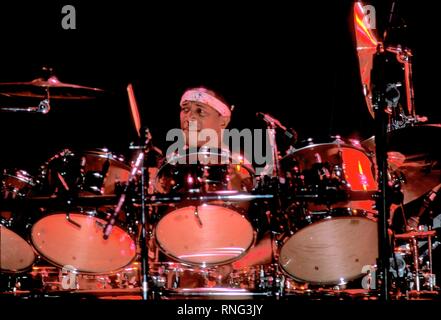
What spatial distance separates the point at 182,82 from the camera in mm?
5359

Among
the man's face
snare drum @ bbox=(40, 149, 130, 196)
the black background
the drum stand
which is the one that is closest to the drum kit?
snare drum @ bbox=(40, 149, 130, 196)

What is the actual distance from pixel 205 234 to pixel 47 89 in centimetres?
156

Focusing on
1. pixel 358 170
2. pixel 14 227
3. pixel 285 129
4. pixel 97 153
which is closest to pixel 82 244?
pixel 14 227

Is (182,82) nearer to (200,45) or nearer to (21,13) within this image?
(200,45)

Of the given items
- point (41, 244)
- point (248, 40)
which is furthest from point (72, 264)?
point (248, 40)

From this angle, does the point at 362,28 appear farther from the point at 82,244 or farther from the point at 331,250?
the point at 82,244

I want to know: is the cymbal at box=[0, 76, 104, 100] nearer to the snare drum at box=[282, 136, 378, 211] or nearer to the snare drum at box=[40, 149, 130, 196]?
the snare drum at box=[40, 149, 130, 196]

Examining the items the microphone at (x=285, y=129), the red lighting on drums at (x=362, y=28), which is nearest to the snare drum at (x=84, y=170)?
the microphone at (x=285, y=129)

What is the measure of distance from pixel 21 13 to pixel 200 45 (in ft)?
6.43

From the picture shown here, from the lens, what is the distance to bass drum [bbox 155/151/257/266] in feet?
9.64

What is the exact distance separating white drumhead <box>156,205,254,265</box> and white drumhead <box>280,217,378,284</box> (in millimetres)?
320

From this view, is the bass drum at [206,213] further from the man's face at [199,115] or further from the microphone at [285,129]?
the man's face at [199,115]

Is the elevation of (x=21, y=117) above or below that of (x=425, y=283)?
above

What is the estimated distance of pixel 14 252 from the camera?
11.4 ft
